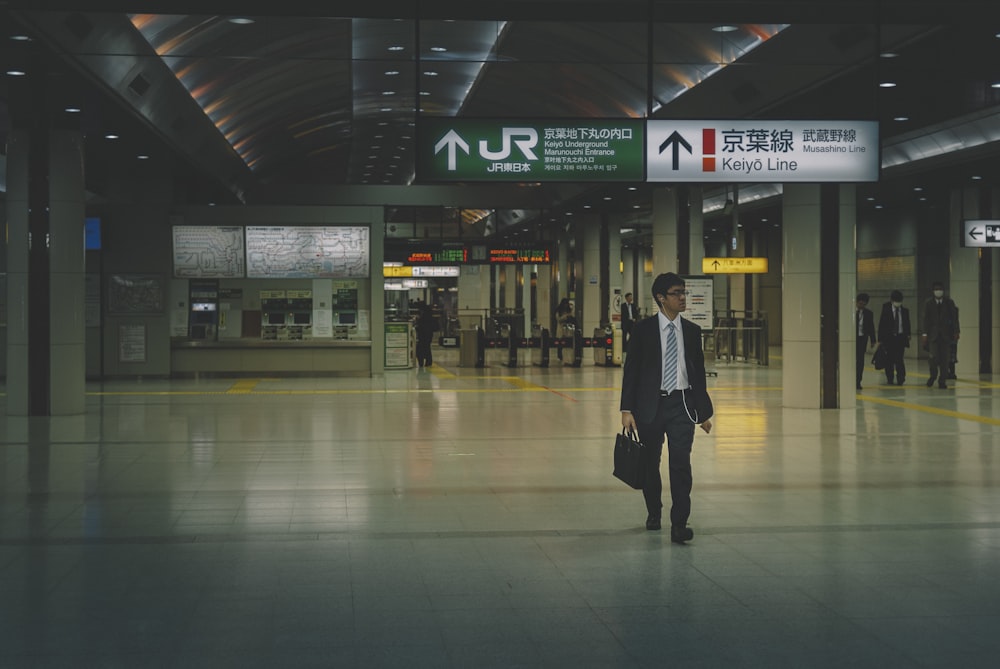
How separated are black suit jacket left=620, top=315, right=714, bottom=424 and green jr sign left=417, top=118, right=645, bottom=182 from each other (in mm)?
3414

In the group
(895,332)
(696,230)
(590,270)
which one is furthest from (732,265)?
(895,332)

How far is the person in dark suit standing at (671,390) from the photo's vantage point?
6617mm

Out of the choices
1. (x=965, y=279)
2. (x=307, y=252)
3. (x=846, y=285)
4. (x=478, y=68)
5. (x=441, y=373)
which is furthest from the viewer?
(x=441, y=373)

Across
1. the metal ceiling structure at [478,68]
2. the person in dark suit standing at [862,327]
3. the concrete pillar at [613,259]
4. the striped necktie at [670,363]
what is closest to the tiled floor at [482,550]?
the striped necktie at [670,363]

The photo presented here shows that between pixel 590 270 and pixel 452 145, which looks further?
pixel 590 270

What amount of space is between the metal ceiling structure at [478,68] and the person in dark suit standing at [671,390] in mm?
3786

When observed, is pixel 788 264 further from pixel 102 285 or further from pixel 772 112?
pixel 102 285

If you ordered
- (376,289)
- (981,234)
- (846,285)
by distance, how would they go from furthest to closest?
(376,289) → (981,234) → (846,285)

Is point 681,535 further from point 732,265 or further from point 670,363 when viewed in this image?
point 732,265

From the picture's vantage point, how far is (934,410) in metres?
15.0

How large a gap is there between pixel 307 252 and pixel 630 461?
16.4 m

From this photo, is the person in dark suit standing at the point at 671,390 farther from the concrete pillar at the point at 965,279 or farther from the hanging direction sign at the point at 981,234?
the concrete pillar at the point at 965,279

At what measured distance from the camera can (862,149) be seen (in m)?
10.2

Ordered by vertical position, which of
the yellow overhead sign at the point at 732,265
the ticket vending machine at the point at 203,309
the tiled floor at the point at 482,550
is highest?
the yellow overhead sign at the point at 732,265
